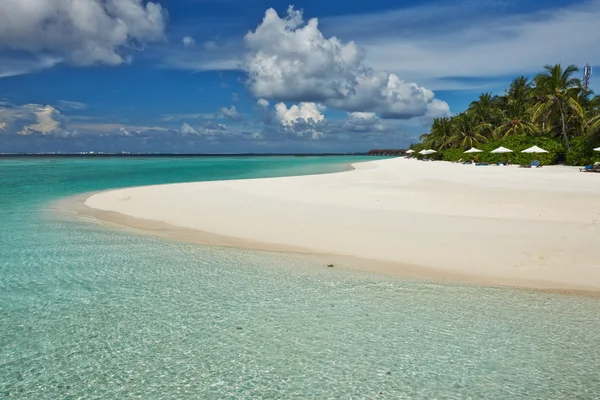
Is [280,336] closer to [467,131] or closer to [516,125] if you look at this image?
[516,125]

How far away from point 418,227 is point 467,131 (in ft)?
217

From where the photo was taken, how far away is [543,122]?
53.7 m

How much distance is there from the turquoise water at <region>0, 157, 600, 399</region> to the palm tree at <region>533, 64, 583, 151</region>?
49.8 metres

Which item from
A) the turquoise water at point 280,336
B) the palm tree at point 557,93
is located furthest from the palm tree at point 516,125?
the turquoise water at point 280,336

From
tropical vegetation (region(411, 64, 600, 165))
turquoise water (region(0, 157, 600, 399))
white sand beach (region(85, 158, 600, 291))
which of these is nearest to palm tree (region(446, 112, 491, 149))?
tropical vegetation (region(411, 64, 600, 165))

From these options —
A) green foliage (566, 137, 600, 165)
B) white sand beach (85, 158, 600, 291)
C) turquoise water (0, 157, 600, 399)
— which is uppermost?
green foliage (566, 137, 600, 165)

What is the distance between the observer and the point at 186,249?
11523 mm

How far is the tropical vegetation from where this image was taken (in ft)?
149

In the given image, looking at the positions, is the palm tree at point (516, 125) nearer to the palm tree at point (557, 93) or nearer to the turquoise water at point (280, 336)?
the palm tree at point (557, 93)

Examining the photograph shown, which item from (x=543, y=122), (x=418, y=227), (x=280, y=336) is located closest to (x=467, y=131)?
Answer: (x=543, y=122)

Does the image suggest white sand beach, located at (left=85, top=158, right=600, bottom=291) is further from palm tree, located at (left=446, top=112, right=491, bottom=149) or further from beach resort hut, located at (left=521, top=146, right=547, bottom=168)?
palm tree, located at (left=446, top=112, right=491, bottom=149)

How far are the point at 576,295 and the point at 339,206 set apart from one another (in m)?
10.7

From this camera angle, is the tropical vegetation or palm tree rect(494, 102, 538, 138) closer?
the tropical vegetation

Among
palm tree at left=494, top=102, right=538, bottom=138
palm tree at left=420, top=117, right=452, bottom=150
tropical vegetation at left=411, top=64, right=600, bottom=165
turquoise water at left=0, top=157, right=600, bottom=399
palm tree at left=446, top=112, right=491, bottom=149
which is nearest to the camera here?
turquoise water at left=0, top=157, right=600, bottom=399
